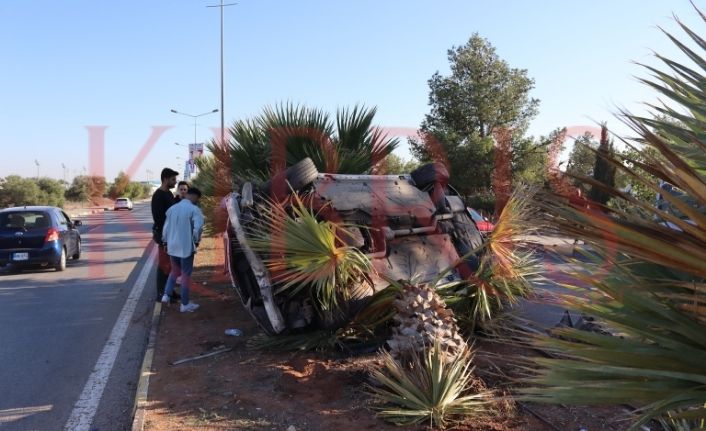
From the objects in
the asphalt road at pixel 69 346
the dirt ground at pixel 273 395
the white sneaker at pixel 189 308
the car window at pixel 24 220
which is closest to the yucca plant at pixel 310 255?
the dirt ground at pixel 273 395

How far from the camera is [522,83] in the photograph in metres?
20.0

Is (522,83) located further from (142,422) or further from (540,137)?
(142,422)

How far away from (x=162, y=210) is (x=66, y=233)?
19.7 feet

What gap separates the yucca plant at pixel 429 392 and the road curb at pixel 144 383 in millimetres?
1704

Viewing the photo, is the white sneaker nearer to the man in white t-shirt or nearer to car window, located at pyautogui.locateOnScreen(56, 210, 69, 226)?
the man in white t-shirt

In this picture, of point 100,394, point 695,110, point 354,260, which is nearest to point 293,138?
point 354,260

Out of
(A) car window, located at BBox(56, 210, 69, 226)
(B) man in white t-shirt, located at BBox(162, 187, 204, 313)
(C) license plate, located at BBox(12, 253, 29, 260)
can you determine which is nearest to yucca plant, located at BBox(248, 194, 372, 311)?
(B) man in white t-shirt, located at BBox(162, 187, 204, 313)

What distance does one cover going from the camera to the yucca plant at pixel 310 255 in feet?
14.9

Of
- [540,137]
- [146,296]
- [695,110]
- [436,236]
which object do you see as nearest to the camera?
[695,110]

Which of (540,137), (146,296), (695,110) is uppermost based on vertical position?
(540,137)

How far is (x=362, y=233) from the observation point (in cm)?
556

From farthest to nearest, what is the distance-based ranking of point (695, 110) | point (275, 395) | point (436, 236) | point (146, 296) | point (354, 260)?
point (146, 296), point (436, 236), point (354, 260), point (275, 395), point (695, 110)

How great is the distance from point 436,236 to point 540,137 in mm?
15012

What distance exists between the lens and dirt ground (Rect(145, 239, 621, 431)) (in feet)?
12.1
